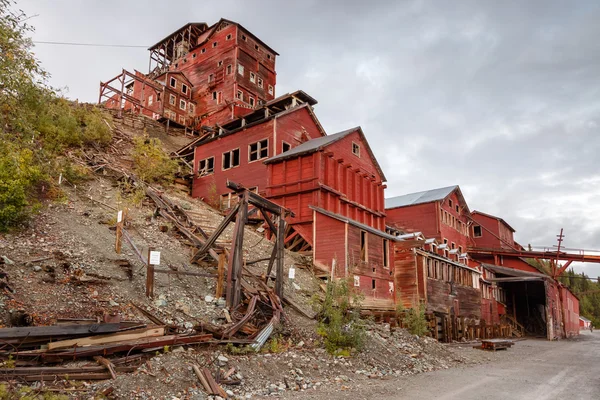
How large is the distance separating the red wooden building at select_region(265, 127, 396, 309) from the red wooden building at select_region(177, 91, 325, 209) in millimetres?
2351

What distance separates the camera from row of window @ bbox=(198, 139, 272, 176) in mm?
28438

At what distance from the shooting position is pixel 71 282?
11.2 meters

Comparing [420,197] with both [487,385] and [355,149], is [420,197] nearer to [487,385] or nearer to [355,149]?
[355,149]

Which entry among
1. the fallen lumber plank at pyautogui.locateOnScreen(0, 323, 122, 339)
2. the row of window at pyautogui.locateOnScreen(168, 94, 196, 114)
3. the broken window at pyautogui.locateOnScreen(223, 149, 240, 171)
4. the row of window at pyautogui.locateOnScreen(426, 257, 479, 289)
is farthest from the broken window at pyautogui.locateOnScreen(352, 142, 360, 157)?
the row of window at pyautogui.locateOnScreen(168, 94, 196, 114)

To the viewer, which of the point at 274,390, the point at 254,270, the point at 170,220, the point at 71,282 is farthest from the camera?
the point at 170,220

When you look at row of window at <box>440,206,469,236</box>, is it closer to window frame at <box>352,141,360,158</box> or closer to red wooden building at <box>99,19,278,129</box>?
window frame at <box>352,141,360,158</box>

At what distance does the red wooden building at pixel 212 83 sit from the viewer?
45.2 meters

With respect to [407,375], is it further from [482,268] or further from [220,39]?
[220,39]

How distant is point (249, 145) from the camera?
1155 inches

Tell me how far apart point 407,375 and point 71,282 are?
9.40 meters

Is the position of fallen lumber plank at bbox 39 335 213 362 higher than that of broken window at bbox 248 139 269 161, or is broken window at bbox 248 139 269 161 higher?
broken window at bbox 248 139 269 161

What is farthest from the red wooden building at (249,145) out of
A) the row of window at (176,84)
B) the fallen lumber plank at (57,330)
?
the fallen lumber plank at (57,330)

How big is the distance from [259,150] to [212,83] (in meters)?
22.2

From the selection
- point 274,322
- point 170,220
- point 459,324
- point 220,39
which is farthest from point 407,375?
point 220,39
